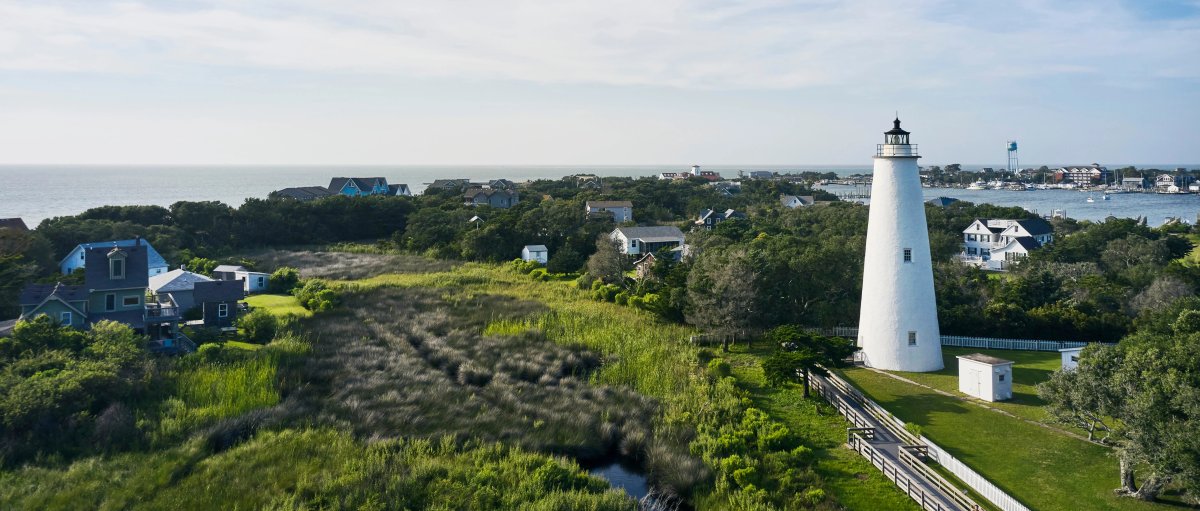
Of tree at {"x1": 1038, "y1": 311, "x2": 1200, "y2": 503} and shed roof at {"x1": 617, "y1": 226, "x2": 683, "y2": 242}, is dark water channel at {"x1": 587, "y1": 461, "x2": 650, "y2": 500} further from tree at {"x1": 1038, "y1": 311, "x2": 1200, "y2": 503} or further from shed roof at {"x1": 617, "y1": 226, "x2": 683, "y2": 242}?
shed roof at {"x1": 617, "y1": 226, "x2": 683, "y2": 242}

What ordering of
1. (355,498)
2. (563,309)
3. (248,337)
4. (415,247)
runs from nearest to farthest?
(355,498), (248,337), (563,309), (415,247)

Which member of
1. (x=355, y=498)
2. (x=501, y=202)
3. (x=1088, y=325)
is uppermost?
(x=501, y=202)

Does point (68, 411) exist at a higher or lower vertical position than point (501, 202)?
lower

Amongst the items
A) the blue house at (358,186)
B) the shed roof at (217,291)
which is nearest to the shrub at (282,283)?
the shed roof at (217,291)

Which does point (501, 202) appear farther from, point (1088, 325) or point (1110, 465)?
point (1110, 465)

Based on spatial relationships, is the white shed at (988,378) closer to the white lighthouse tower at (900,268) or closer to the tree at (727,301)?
the white lighthouse tower at (900,268)

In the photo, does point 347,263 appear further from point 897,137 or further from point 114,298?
point 897,137

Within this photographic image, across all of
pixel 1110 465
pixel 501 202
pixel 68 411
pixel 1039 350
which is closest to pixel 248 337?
pixel 68 411

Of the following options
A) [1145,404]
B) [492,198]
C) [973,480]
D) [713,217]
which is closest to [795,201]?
[713,217]
